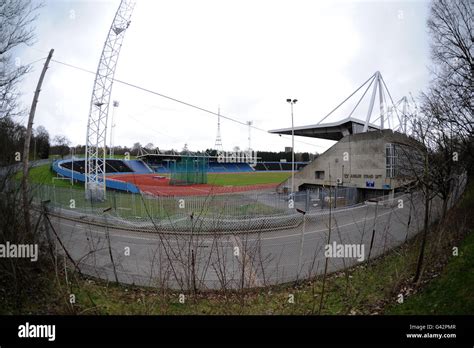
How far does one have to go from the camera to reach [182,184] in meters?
35.9

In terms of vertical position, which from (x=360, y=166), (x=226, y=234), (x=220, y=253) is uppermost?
(x=360, y=166)

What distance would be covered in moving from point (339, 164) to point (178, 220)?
2124 centimetres

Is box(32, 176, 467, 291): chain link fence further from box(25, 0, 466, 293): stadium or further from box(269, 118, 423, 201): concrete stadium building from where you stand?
box(269, 118, 423, 201): concrete stadium building

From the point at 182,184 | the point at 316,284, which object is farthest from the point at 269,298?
the point at 182,184

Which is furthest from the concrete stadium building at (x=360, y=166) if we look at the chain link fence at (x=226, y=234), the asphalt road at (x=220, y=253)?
the asphalt road at (x=220, y=253)

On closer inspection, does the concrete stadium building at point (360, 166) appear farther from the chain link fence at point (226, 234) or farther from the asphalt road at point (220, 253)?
the asphalt road at point (220, 253)

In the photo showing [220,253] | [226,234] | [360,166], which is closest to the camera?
[220,253]

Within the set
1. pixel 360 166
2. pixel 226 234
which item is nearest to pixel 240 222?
pixel 226 234

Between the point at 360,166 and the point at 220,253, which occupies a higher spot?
the point at 360,166

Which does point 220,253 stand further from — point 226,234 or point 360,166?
point 360,166

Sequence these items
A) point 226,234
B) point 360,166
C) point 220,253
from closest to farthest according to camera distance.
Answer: point 220,253 < point 226,234 < point 360,166

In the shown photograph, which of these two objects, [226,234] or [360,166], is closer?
[226,234]

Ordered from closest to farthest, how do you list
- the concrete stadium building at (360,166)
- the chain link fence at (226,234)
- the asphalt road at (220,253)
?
the asphalt road at (220,253) < the chain link fence at (226,234) < the concrete stadium building at (360,166)
